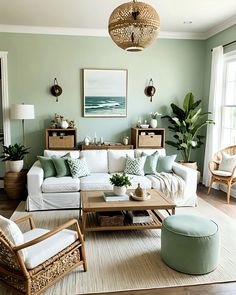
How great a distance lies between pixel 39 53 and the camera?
530 centimetres

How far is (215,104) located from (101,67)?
237cm

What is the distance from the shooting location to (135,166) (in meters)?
4.62

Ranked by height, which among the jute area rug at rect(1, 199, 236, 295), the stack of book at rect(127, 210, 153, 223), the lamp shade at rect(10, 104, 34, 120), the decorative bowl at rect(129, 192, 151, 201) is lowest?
the jute area rug at rect(1, 199, 236, 295)

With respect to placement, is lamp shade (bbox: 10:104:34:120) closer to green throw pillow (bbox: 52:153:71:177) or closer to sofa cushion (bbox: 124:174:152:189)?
green throw pillow (bbox: 52:153:71:177)

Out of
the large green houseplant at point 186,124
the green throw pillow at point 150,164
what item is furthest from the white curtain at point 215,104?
the green throw pillow at point 150,164

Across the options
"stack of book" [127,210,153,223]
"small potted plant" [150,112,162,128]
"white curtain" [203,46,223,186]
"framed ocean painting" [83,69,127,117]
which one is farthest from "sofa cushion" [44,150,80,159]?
"white curtain" [203,46,223,186]

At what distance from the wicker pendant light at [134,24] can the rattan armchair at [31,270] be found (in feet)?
5.91

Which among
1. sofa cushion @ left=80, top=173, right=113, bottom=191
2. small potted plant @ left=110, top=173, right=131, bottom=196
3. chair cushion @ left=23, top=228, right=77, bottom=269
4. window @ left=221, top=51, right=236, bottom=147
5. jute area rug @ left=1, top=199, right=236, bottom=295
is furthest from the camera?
window @ left=221, top=51, right=236, bottom=147

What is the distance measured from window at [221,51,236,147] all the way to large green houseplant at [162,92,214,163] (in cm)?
32

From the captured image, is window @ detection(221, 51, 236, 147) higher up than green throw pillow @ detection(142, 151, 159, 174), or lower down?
higher up

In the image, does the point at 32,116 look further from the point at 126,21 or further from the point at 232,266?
the point at 232,266

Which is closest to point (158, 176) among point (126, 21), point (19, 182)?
point (19, 182)

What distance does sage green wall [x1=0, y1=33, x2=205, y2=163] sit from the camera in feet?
17.4

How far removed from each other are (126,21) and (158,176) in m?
2.71
